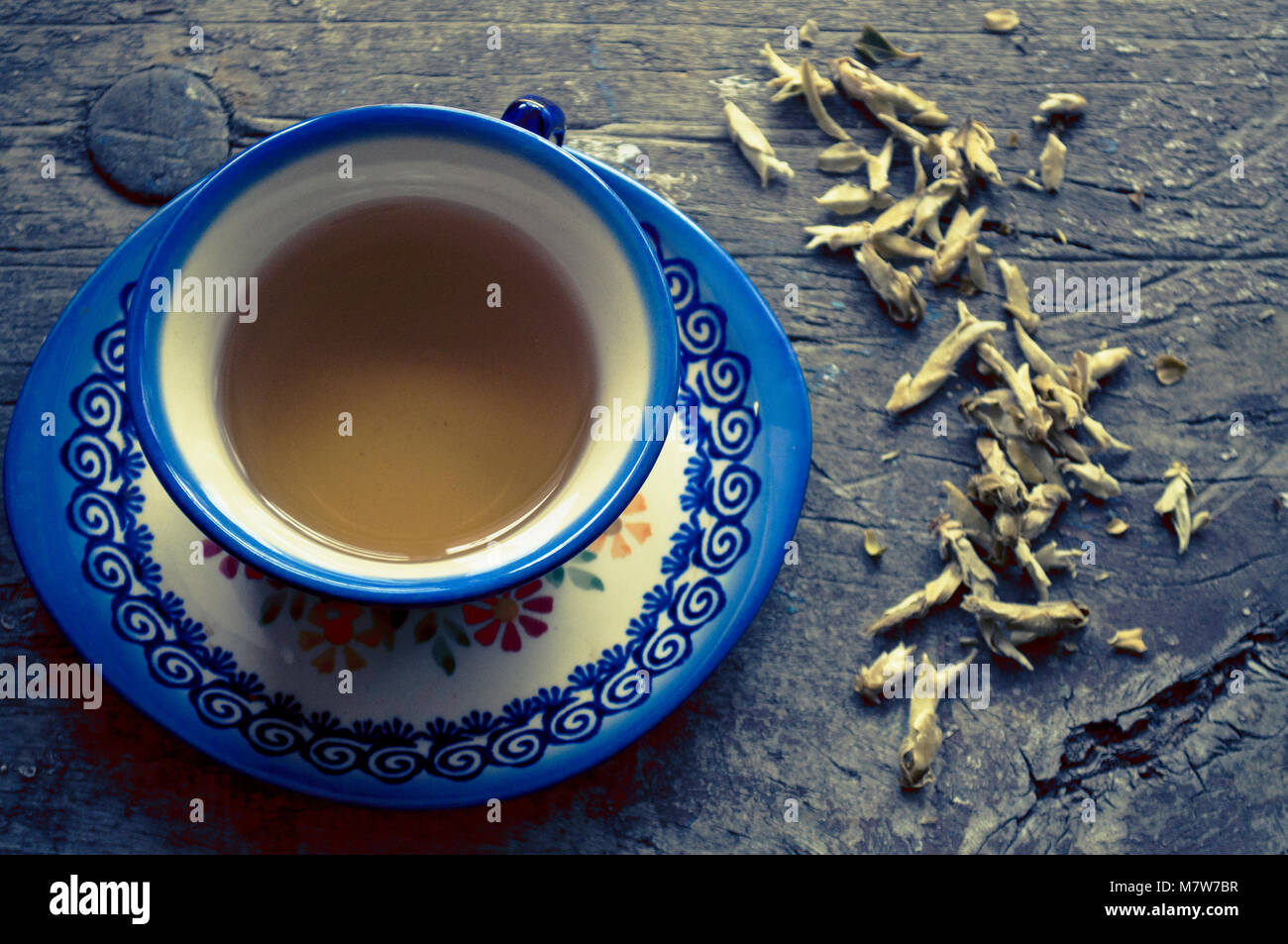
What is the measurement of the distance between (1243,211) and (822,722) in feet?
2.21

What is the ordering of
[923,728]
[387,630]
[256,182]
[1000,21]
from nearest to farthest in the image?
[256,182] → [387,630] → [923,728] → [1000,21]

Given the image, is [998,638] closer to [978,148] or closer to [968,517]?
[968,517]

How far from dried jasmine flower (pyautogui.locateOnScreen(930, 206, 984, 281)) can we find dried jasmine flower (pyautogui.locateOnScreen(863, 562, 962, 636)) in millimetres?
286

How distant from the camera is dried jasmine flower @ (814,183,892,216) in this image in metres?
1.00

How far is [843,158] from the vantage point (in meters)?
1.01

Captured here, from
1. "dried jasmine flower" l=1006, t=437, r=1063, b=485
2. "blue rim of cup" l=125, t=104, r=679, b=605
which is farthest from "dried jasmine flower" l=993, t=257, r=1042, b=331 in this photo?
"blue rim of cup" l=125, t=104, r=679, b=605

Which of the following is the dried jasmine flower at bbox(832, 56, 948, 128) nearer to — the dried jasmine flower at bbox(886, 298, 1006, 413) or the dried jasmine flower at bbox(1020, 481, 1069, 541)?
the dried jasmine flower at bbox(886, 298, 1006, 413)

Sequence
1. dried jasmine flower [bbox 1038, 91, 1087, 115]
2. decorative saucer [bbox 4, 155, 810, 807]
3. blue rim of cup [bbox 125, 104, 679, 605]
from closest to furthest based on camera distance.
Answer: blue rim of cup [bbox 125, 104, 679, 605]
decorative saucer [bbox 4, 155, 810, 807]
dried jasmine flower [bbox 1038, 91, 1087, 115]

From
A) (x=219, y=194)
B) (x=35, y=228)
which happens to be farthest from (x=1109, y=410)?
(x=35, y=228)

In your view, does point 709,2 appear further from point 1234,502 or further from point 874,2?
point 1234,502

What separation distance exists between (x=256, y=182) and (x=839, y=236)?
1.84 feet

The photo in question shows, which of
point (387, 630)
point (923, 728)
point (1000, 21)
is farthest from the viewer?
point (1000, 21)

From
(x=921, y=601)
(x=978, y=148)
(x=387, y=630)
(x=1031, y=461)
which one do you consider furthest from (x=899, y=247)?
(x=387, y=630)

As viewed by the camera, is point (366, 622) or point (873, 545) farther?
point (873, 545)
